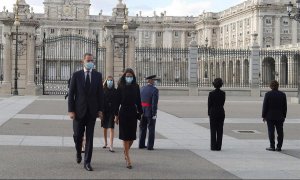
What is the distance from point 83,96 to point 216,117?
4.50 meters

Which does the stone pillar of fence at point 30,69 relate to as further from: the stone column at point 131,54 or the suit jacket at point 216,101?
the suit jacket at point 216,101

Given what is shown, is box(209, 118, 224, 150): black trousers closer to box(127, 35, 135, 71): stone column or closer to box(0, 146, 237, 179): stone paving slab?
box(0, 146, 237, 179): stone paving slab

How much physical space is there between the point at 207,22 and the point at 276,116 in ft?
376

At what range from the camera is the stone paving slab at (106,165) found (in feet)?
31.8

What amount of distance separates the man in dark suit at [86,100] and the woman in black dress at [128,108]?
2.10ft

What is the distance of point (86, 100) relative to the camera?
10.3 metres

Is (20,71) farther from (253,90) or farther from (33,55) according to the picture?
(253,90)

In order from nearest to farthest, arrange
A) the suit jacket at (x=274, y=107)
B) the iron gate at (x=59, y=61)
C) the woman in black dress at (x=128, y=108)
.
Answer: the woman in black dress at (x=128, y=108)
the suit jacket at (x=274, y=107)
the iron gate at (x=59, y=61)

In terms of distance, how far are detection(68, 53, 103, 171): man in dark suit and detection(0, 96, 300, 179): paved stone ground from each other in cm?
73

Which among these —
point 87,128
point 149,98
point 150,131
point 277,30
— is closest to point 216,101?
point 149,98

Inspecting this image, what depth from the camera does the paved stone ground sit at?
32.8 ft

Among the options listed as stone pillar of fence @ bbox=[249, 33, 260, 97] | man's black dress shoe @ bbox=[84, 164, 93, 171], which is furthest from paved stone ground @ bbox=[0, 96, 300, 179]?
stone pillar of fence @ bbox=[249, 33, 260, 97]

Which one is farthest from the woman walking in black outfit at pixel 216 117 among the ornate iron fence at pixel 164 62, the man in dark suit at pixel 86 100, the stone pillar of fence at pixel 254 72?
the stone pillar of fence at pixel 254 72

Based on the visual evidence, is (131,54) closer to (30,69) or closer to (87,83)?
(30,69)
